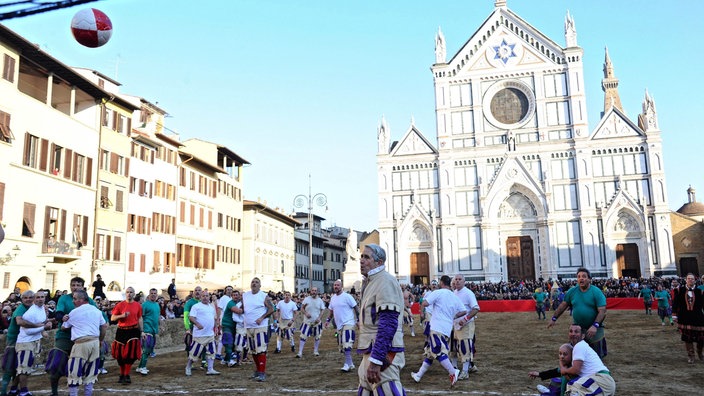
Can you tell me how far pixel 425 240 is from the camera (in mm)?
54844

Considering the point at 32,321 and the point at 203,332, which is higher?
the point at 32,321

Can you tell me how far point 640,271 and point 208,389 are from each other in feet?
155

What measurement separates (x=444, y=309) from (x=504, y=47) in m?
48.7

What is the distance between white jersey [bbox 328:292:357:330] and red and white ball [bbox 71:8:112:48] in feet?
27.3

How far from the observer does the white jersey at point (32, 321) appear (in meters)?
10.5

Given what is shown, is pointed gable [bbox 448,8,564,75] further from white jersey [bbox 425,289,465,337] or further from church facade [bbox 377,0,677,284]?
white jersey [bbox 425,289,465,337]

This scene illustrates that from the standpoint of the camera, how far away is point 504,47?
5559 centimetres

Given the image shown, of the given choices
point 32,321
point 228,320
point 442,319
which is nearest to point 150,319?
point 228,320

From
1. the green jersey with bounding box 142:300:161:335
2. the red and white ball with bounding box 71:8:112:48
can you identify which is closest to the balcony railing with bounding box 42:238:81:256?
the green jersey with bounding box 142:300:161:335

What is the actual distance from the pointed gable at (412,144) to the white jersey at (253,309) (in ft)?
147

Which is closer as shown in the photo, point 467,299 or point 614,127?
point 467,299

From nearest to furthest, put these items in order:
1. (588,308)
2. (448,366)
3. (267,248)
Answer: (588,308) → (448,366) → (267,248)

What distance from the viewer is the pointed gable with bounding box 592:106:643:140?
5194 centimetres

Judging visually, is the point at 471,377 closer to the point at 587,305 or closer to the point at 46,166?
the point at 587,305
